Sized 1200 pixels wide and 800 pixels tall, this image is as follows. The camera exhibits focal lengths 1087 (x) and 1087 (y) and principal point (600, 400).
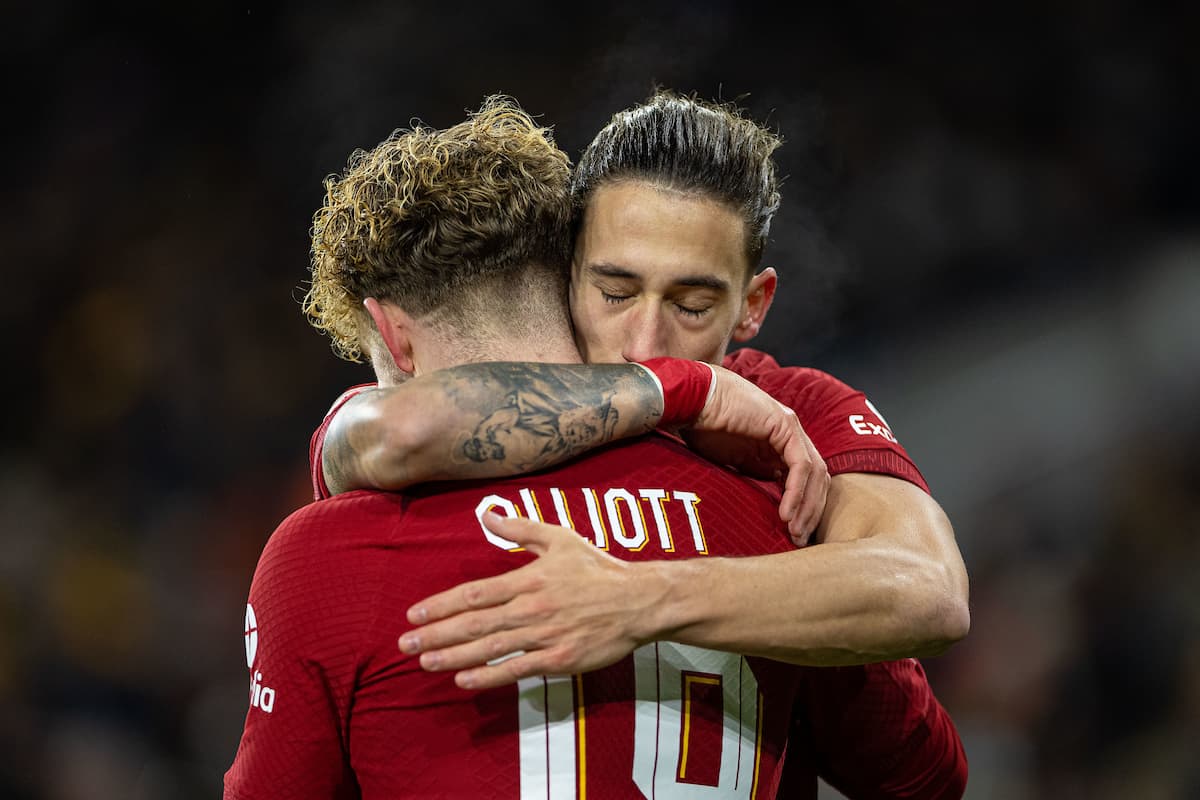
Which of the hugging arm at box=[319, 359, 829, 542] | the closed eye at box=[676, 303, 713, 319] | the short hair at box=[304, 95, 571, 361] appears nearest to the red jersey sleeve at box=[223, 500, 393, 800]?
the hugging arm at box=[319, 359, 829, 542]

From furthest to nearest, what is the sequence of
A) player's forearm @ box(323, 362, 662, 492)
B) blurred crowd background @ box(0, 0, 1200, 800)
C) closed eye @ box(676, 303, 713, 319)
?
blurred crowd background @ box(0, 0, 1200, 800)
closed eye @ box(676, 303, 713, 319)
player's forearm @ box(323, 362, 662, 492)

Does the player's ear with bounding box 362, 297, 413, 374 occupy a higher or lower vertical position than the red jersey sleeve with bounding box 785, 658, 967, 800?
higher

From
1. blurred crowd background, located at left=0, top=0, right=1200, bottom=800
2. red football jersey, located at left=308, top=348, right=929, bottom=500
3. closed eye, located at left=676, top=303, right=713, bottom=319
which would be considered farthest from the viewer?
blurred crowd background, located at left=0, top=0, right=1200, bottom=800

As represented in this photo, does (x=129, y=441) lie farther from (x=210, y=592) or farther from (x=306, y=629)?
(x=306, y=629)

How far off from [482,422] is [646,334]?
2.19 feet

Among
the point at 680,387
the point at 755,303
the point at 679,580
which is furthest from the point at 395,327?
the point at 755,303

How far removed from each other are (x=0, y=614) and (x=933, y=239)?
4.51 meters

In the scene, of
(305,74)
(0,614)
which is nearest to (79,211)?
(305,74)

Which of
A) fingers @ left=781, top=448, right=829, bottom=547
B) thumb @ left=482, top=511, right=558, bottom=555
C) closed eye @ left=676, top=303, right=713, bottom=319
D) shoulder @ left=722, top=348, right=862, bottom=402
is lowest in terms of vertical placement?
thumb @ left=482, top=511, right=558, bottom=555

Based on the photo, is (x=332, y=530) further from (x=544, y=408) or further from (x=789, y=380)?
(x=789, y=380)

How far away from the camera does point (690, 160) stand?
2.31 m

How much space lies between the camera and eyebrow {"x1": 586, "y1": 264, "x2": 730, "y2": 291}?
2215 millimetres

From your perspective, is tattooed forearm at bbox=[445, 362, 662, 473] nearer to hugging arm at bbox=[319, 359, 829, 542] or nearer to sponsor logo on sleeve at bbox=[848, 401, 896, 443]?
hugging arm at bbox=[319, 359, 829, 542]

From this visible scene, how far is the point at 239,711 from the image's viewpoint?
183 inches
